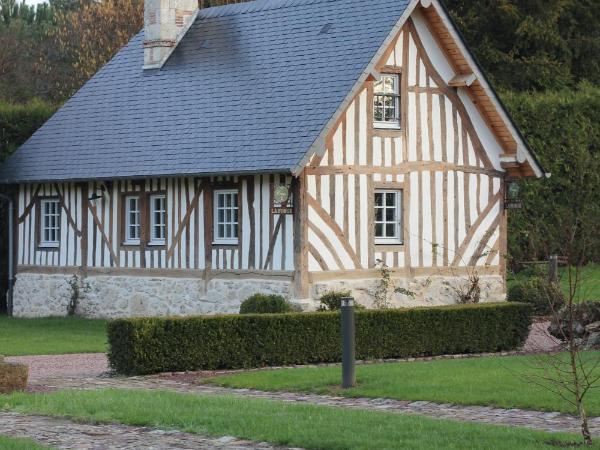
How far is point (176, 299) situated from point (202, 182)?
231 centimetres

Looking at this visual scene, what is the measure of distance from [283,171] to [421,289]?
→ 13.8 feet

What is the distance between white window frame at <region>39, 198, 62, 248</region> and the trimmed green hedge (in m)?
11.1

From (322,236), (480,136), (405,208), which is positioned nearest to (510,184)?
(480,136)

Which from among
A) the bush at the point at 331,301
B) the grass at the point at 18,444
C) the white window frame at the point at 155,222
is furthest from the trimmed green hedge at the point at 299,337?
the white window frame at the point at 155,222

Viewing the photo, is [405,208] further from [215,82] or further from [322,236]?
[215,82]

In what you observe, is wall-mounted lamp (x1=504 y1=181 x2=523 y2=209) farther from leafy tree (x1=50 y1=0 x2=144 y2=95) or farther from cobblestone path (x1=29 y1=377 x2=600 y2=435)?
leafy tree (x1=50 y1=0 x2=144 y2=95)

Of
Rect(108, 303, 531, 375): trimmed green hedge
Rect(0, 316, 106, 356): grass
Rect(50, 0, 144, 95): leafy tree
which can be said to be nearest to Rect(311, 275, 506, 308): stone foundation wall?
Rect(108, 303, 531, 375): trimmed green hedge

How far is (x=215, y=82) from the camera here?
27.7m

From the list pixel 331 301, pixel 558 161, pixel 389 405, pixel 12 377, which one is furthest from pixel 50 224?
pixel 389 405

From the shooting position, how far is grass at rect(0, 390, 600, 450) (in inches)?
460

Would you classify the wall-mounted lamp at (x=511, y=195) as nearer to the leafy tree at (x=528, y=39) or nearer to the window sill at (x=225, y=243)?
the window sill at (x=225, y=243)

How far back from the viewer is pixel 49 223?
98.0 ft

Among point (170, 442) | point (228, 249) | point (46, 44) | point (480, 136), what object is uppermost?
point (46, 44)

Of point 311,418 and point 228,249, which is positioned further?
point 228,249
